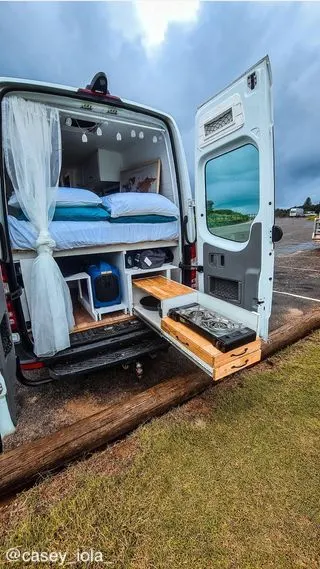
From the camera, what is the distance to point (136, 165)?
3912mm

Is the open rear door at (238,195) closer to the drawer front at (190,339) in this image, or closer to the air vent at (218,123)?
the air vent at (218,123)

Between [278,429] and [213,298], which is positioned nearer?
[278,429]

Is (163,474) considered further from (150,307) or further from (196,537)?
(150,307)

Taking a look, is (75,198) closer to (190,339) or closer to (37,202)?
(37,202)

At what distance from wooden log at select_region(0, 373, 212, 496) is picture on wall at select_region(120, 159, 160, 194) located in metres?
2.37

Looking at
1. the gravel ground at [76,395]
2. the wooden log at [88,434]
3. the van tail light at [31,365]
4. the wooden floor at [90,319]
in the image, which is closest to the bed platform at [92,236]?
the wooden floor at [90,319]

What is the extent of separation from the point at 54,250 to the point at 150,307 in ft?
3.50

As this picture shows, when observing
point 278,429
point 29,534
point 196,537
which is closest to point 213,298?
point 278,429

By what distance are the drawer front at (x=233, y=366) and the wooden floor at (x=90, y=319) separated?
1268 millimetres

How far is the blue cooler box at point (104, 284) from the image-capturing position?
108 inches

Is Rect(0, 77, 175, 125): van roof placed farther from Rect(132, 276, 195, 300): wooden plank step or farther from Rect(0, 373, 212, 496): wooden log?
Rect(0, 373, 212, 496): wooden log

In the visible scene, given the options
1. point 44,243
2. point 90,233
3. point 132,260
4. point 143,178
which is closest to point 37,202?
point 44,243

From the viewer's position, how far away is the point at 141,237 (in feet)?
8.93

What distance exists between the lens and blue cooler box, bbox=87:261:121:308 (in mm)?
2736
